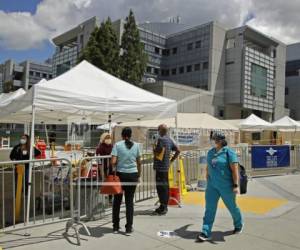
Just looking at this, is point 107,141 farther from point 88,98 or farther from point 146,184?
point 146,184

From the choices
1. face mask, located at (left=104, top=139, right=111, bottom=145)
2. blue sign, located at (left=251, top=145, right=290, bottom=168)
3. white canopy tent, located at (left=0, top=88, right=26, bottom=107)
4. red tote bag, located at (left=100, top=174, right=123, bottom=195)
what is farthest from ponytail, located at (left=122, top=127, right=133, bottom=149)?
blue sign, located at (left=251, top=145, right=290, bottom=168)

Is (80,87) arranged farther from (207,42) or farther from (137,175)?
(207,42)

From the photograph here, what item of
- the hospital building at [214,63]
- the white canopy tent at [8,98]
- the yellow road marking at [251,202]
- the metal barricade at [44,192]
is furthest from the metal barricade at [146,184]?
the hospital building at [214,63]

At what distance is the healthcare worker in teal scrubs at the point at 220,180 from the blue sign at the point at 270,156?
7.51 meters

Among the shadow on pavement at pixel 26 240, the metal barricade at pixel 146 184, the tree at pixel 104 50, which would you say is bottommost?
the shadow on pavement at pixel 26 240

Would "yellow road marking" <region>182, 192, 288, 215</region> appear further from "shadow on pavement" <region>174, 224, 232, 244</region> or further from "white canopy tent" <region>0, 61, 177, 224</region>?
"white canopy tent" <region>0, 61, 177, 224</region>

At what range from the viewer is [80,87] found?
24.7 ft

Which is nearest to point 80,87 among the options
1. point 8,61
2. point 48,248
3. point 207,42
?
point 48,248

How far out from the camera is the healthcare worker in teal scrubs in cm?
537

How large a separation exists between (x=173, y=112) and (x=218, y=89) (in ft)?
167

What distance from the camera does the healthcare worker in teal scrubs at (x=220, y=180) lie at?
5367 mm

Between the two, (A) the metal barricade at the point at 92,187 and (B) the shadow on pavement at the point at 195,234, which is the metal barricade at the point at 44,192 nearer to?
(A) the metal barricade at the point at 92,187

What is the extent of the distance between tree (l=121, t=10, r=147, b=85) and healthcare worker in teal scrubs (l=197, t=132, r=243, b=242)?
104 feet

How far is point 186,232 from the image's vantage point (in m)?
5.85
